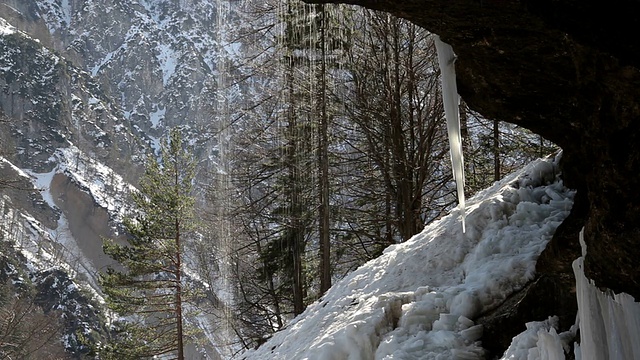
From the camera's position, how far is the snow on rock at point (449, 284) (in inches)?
184

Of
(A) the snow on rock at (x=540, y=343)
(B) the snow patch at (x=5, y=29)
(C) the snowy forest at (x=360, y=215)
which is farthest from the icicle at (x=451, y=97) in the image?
(B) the snow patch at (x=5, y=29)

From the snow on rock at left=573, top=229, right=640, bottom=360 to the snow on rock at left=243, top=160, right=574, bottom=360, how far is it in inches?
12.0

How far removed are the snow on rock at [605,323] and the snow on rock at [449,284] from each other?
31 cm

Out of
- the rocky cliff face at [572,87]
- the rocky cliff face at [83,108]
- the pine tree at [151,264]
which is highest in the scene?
the rocky cliff face at [83,108]

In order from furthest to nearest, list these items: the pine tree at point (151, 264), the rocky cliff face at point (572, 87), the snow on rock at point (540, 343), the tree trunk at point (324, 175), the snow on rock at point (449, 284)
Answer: the pine tree at point (151, 264) → the tree trunk at point (324, 175) → the snow on rock at point (449, 284) → the snow on rock at point (540, 343) → the rocky cliff face at point (572, 87)

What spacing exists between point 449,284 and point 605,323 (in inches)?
75.1

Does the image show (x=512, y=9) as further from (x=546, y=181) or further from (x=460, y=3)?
(x=546, y=181)

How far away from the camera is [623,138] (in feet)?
10.4

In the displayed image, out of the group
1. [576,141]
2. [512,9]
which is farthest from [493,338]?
[512,9]

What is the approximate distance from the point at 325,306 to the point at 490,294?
2.66m

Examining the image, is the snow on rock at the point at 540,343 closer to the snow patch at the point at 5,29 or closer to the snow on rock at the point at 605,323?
the snow on rock at the point at 605,323

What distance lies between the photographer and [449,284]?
5.27m

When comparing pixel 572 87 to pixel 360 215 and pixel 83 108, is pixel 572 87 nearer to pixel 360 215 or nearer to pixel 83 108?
pixel 360 215

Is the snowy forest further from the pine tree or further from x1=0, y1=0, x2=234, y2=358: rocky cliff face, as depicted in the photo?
x1=0, y1=0, x2=234, y2=358: rocky cliff face
